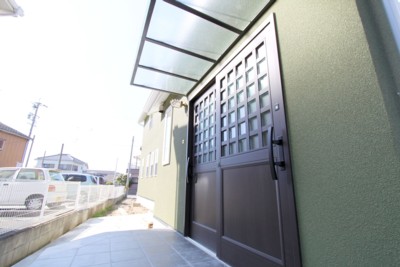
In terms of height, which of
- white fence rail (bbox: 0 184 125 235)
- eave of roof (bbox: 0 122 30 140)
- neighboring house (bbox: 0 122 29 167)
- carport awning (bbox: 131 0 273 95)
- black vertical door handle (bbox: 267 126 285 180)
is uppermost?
eave of roof (bbox: 0 122 30 140)

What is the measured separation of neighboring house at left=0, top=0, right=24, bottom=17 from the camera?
10.8 feet

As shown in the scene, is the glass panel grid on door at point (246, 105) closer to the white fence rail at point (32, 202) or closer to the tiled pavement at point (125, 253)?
the tiled pavement at point (125, 253)

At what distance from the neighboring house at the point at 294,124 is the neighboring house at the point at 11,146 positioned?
15.9m

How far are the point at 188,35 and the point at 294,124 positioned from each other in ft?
5.55

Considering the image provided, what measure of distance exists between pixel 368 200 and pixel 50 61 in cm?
676

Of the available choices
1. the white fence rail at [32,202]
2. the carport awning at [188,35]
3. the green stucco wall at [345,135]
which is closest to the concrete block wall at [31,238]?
the white fence rail at [32,202]

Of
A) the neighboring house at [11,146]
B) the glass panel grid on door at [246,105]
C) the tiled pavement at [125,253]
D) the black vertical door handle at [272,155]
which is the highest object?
the neighboring house at [11,146]

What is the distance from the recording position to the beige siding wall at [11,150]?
12886 millimetres

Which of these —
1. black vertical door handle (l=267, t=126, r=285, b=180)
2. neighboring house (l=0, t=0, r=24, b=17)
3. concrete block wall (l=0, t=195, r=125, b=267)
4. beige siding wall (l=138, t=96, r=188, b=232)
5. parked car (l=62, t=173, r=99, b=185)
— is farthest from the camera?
parked car (l=62, t=173, r=99, b=185)

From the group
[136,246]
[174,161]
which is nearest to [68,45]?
[174,161]

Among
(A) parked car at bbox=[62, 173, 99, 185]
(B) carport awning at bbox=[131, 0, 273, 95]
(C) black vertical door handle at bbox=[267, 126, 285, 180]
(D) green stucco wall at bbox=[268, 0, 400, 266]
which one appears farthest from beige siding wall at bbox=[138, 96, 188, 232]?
(A) parked car at bbox=[62, 173, 99, 185]

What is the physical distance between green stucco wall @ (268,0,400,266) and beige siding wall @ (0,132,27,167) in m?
18.1

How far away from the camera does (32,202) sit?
2822mm

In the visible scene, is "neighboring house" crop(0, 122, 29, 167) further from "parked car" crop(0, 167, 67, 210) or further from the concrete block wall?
"parked car" crop(0, 167, 67, 210)
